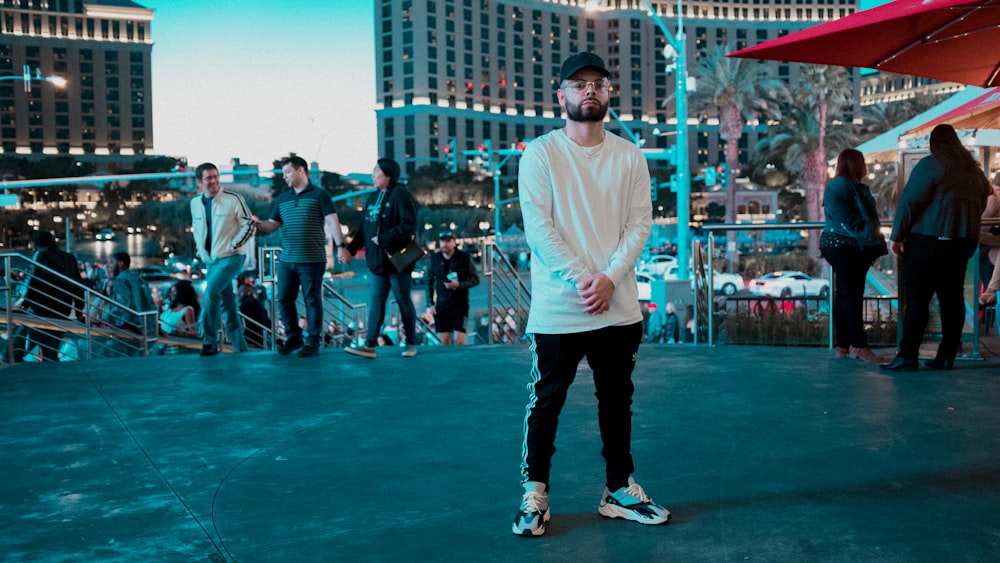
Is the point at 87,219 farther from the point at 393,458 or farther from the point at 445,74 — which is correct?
the point at 393,458

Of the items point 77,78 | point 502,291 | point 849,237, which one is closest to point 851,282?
point 849,237

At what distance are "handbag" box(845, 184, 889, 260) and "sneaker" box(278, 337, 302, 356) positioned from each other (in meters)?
5.20

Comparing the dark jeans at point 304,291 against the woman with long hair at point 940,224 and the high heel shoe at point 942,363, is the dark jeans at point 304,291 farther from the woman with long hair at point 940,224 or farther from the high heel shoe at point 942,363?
the high heel shoe at point 942,363

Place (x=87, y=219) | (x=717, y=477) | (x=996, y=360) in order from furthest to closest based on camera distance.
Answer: (x=87, y=219) → (x=996, y=360) → (x=717, y=477)

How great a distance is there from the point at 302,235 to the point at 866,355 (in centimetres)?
508

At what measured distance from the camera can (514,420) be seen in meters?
5.69

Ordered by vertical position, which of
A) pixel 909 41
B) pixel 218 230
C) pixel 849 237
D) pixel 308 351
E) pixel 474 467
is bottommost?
pixel 474 467

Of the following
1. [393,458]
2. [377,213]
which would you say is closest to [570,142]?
[393,458]

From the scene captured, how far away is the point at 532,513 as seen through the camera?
3.50 m

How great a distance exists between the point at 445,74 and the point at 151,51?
58.8 metres

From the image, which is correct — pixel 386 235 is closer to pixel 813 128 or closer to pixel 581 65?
pixel 581 65

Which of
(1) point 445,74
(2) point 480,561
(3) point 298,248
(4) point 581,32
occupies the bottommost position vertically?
(2) point 480,561

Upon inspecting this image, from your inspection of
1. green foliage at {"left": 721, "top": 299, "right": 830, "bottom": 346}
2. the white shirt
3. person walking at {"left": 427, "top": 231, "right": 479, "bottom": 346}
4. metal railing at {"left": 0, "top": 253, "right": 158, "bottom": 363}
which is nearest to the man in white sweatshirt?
the white shirt

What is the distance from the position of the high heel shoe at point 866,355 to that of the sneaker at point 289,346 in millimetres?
5155
